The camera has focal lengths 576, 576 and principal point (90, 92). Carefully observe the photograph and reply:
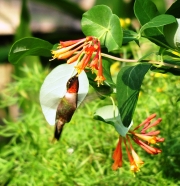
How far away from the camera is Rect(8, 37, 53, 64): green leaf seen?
70 centimetres

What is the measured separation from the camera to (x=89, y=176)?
40.6 inches

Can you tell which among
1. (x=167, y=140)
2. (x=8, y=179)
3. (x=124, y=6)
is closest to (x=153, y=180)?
(x=167, y=140)

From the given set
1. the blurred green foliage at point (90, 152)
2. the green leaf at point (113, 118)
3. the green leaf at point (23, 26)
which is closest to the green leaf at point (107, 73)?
the green leaf at point (113, 118)

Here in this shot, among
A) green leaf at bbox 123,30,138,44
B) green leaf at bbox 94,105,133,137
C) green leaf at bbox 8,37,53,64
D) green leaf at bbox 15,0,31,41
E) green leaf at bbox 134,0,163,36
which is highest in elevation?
green leaf at bbox 15,0,31,41

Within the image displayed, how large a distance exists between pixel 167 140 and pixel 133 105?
0.35m

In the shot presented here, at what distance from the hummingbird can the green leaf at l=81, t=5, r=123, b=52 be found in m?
0.06

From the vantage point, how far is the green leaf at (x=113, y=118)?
72cm

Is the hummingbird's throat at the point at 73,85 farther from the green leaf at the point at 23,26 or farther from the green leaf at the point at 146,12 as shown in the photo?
the green leaf at the point at 23,26

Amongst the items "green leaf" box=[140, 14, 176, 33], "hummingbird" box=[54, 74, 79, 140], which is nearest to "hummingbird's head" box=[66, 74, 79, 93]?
"hummingbird" box=[54, 74, 79, 140]

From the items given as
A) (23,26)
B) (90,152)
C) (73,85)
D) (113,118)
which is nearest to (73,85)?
(73,85)

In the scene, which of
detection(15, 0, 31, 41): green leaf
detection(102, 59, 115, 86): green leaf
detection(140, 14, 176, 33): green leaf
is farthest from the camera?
detection(15, 0, 31, 41): green leaf

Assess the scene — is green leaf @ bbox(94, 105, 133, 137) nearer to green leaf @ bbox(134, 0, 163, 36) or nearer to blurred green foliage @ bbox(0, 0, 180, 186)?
green leaf @ bbox(134, 0, 163, 36)

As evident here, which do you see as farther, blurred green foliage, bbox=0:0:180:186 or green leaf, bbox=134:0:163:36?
blurred green foliage, bbox=0:0:180:186

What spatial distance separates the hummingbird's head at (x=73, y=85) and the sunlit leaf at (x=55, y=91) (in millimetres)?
11
